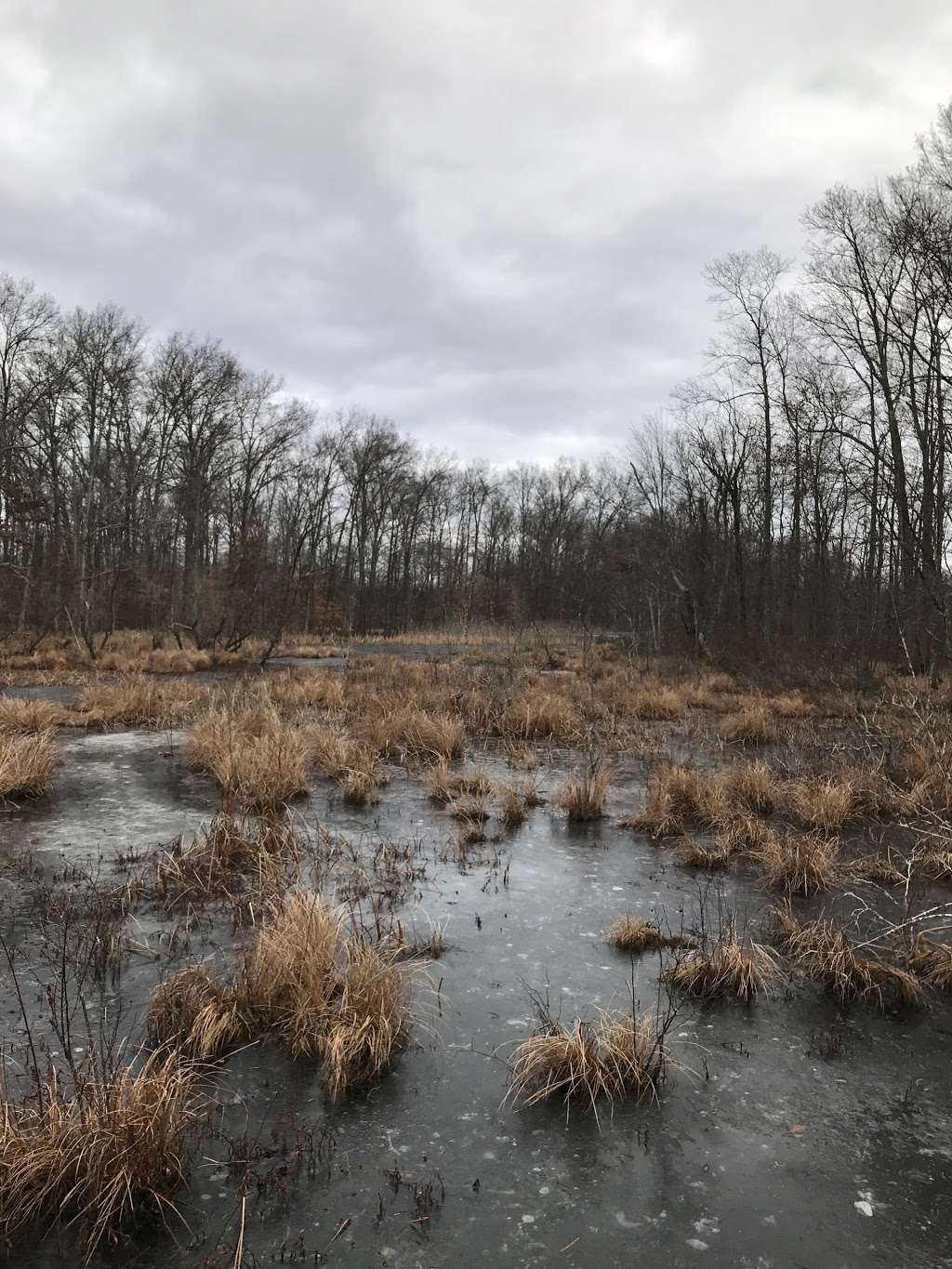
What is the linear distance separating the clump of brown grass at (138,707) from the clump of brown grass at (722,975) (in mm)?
9227

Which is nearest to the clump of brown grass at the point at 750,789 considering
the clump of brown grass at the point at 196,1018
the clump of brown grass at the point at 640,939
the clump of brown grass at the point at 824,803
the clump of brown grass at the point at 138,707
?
the clump of brown grass at the point at 824,803

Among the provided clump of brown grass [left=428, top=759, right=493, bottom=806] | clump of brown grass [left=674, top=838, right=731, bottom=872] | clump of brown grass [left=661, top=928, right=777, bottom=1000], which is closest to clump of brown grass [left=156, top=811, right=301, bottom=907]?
clump of brown grass [left=428, top=759, right=493, bottom=806]

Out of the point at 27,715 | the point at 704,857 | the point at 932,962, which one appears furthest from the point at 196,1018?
the point at 27,715

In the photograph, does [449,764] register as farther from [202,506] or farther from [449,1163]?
[202,506]

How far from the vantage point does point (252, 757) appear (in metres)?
7.95

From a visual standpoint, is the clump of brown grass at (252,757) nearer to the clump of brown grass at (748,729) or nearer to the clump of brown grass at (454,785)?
the clump of brown grass at (454,785)

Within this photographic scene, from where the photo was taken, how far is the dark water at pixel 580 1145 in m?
2.38

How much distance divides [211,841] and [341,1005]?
278 cm

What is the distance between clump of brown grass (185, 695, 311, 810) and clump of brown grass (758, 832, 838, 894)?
14.8 feet

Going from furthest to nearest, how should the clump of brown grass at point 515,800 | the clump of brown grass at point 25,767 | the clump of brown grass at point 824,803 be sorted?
the clump of brown grass at point 25,767 < the clump of brown grass at point 515,800 < the clump of brown grass at point 824,803

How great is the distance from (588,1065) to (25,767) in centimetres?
660

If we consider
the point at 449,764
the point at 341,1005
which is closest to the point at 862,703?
the point at 449,764

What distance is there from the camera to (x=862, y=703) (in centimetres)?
1336

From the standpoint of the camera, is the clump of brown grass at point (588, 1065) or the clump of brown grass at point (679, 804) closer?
the clump of brown grass at point (588, 1065)
